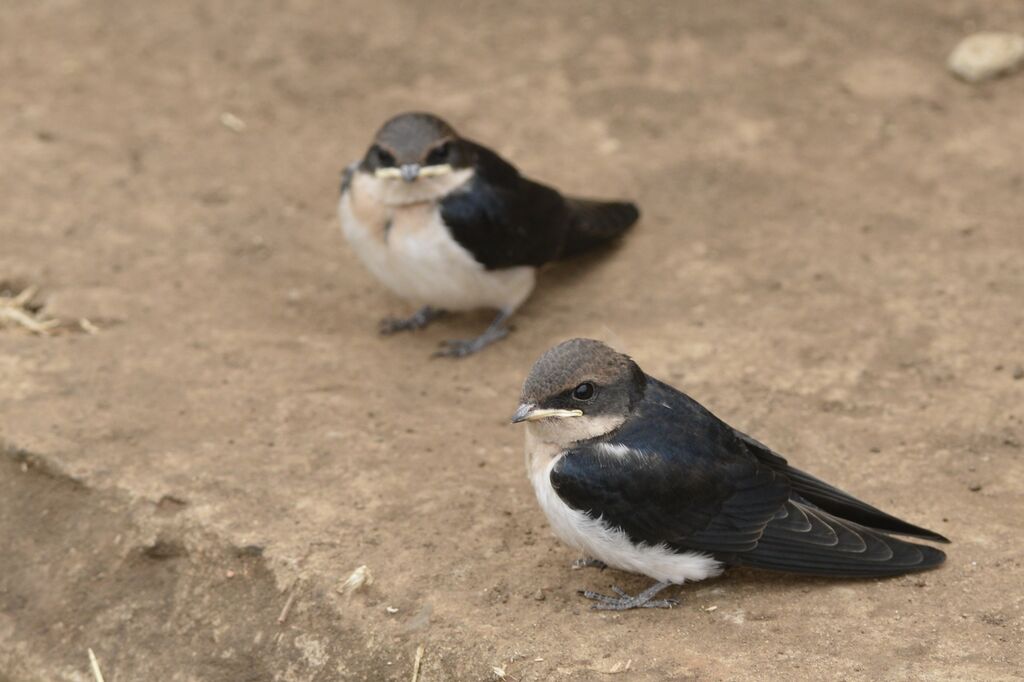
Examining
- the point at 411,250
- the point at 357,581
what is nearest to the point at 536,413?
the point at 357,581

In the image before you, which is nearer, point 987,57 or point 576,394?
point 576,394

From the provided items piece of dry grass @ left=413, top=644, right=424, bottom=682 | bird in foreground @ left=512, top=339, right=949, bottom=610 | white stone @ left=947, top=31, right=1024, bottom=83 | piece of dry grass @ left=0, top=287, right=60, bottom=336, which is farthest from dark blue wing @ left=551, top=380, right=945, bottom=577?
white stone @ left=947, top=31, right=1024, bottom=83

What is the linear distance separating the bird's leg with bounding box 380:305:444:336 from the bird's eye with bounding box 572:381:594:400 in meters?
3.08

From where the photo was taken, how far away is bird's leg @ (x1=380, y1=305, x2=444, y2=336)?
7895mm

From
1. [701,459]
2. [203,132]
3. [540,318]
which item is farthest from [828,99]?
[701,459]

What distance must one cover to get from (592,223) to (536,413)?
131 inches

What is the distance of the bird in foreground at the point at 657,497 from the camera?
4.82m

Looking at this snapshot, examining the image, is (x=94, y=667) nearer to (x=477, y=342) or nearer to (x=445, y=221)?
(x=477, y=342)

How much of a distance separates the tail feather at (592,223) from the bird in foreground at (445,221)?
154 millimetres

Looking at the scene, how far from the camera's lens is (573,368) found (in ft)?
16.0

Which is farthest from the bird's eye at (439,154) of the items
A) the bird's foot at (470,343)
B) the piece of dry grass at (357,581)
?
the piece of dry grass at (357,581)

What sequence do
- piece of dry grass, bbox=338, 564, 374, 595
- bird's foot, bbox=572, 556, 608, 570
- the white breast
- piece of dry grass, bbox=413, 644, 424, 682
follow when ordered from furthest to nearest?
1. bird's foot, bbox=572, 556, 608, 570
2. piece of dry grass, bbox=338, 564, 374, 595
3. the white breast
4. piece of dry grass, bbox=413, 644, 424, 682

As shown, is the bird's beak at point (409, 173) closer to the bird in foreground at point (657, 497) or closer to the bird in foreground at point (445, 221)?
the bird in foreground at point (445, 221)

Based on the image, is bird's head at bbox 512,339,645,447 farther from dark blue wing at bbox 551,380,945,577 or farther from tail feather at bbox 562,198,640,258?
tail feather at bbox 562,198,640,258
